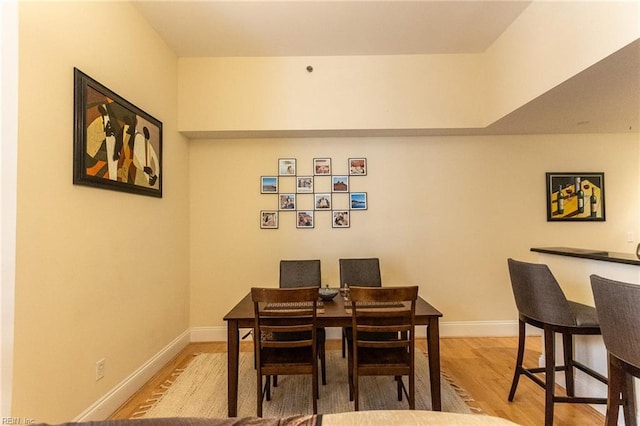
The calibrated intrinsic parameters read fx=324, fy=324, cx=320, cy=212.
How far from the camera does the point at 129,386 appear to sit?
2441mm

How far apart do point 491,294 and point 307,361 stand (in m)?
2.61

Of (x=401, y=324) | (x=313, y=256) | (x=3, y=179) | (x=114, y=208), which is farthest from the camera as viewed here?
(x=313, y=256)

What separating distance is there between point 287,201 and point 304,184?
27 centimetres

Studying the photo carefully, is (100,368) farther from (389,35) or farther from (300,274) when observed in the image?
(389,35)

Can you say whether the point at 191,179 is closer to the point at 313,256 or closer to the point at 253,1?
the point at 313,256

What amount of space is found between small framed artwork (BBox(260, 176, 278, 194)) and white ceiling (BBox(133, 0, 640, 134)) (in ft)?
4.30

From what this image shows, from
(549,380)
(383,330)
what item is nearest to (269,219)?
(383,330)

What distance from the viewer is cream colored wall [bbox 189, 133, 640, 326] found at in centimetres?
369

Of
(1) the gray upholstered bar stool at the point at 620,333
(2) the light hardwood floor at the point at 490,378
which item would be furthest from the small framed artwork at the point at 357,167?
(1) the gray upholstered bar stool at the point at 620,333

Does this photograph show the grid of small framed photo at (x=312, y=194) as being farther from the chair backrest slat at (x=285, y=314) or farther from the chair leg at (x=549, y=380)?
the chair leg at (x=549, y=380)

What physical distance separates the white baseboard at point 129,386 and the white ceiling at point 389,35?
2.94 m

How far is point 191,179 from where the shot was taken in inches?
145

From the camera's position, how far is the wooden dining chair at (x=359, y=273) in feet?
10.2

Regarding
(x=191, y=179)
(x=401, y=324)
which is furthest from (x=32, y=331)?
(x=191, y=179)
